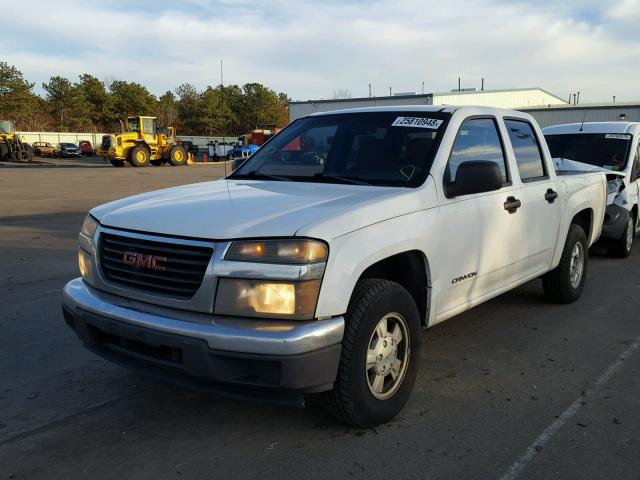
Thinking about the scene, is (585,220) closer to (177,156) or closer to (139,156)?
(139,156)

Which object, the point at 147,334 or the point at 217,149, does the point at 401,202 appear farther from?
the point at 217,149

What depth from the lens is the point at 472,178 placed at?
3.80 metres

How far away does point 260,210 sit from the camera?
3.25 metres

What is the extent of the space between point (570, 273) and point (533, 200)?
4.40 ft

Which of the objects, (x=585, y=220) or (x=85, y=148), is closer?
(x=585, y=220)

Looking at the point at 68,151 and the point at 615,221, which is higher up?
the point at 68,151

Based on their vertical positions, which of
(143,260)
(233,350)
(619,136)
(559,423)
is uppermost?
(619,136)

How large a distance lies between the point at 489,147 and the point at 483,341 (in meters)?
1.59

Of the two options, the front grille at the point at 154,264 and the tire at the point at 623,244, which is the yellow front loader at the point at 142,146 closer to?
the tire at the point at 623,244

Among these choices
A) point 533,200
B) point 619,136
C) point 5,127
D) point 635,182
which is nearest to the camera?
point 533,200

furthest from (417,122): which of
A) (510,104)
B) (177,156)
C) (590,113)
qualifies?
(510,104)

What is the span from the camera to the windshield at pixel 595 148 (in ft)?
29.2

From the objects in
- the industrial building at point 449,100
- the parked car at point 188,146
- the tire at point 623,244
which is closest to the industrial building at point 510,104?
the industrial building at point 449,100

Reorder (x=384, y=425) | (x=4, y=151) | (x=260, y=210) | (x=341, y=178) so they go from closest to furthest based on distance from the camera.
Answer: (x=260, y=210), (x=384, y=425), (x=341, y=178), (x=4, y=151)
